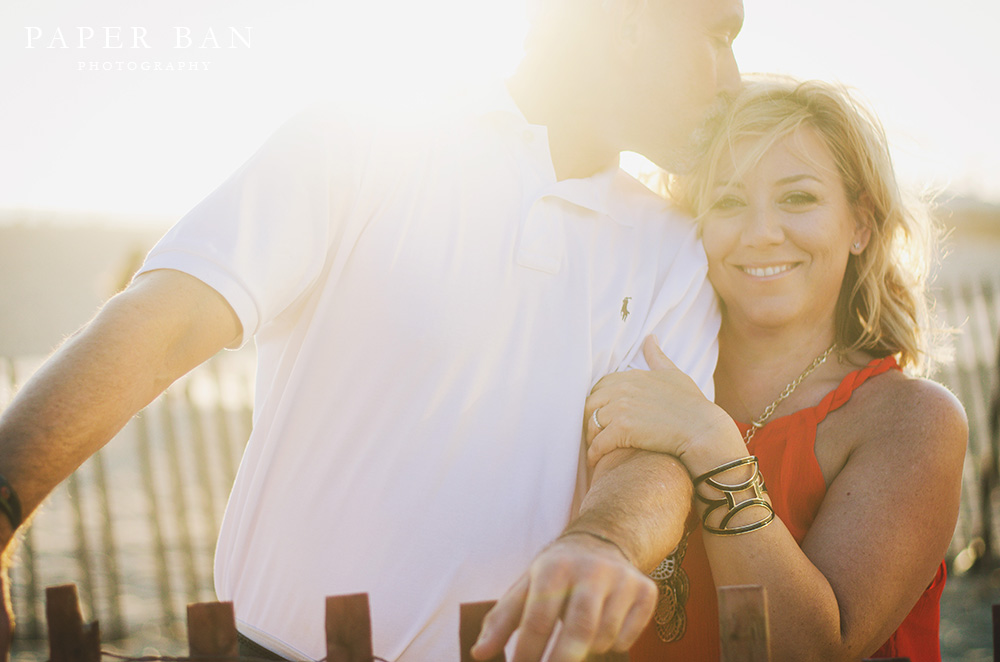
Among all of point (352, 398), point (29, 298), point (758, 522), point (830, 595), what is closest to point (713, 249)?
Answer: point (758, 522)

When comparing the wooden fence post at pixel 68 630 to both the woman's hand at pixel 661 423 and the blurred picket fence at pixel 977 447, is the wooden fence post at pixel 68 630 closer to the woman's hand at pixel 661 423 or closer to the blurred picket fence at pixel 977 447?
the woman's hand at pixel 661 423

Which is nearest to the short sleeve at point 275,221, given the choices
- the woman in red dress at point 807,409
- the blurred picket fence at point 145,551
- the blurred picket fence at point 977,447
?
the woman in red dress at point 807,409

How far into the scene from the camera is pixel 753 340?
2.61 m

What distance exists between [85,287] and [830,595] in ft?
81.6

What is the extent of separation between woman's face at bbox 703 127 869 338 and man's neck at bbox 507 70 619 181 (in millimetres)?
567

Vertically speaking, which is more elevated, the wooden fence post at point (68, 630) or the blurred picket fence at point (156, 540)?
the wooden fence post at point (68, 630)

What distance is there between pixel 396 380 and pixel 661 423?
2.37 ft

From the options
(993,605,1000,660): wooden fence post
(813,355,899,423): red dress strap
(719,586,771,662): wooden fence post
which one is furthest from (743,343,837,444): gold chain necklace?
(719,586,771,662): wooden fence post

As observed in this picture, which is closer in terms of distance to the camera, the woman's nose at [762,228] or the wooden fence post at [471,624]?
the wooden fence post at [471,624]

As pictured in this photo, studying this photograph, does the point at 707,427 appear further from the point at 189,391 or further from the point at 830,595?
the point at 189,391

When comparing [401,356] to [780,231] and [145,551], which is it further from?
[145,551]

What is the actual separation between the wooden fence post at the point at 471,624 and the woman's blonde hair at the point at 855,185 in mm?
1768

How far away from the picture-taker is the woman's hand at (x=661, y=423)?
6.18ft

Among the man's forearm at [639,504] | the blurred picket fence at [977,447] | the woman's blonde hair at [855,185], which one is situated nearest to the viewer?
the man's forearm at [639,504]
